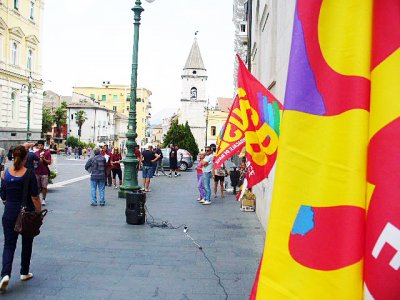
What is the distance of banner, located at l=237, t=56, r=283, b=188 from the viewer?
481 centimetres

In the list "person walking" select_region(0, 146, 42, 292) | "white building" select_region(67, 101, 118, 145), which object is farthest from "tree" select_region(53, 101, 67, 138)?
"person walking" select_region(0, 146, 42, 292)

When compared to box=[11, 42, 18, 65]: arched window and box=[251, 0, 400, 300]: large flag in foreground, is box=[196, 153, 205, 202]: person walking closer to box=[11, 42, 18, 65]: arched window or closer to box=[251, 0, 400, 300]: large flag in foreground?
box=[251, 0, 400, 300]: large flag in foreground

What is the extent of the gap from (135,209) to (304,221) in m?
9.16

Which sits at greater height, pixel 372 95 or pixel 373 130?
pixel 372 95

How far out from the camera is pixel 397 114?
1401 millimetres

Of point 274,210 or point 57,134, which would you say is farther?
point 57,134

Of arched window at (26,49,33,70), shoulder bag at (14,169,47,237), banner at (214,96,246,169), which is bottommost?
shoulder bag at (14,169,47,237)

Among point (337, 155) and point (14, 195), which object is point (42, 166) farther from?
point (337, 155)

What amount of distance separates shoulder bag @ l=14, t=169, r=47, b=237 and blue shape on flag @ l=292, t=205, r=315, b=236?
5149 millimetres

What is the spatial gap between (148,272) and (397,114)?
5.77 metres

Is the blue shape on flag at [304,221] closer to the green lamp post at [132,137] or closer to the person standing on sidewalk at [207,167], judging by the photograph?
the person standing on sidewalk at [207,167]

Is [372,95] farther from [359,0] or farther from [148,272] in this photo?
[148,272]

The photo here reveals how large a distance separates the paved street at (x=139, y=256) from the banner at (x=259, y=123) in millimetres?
1890

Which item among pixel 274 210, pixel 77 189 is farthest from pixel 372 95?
pixel 77 189
